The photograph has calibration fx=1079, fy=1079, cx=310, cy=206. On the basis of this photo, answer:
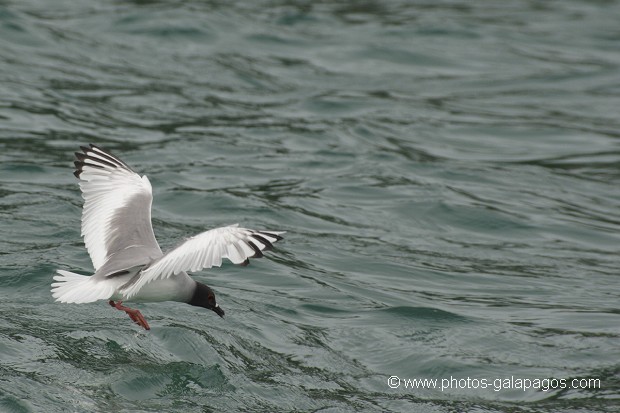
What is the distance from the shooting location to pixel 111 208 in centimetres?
807

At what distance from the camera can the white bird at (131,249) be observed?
6438 mm

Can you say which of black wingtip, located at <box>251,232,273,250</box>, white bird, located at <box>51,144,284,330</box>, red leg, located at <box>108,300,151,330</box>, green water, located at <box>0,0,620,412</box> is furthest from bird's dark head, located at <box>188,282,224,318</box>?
black wingtip, located at <box>251,232,273,250</box>

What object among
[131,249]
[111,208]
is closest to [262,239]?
[131,249]

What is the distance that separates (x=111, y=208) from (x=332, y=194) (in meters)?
3.97

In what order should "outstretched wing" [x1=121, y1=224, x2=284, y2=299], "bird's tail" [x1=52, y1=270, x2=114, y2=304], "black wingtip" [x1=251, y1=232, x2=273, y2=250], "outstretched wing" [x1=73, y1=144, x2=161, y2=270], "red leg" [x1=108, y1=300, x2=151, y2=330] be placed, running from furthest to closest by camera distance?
1. "outstretched wing" [x1=73, y1=144, x2=161, y2=270]
2. "red leg" [x1=108, y1=300, x2=151, y2=330]
3. "bird's tail" [x1=52, y1=270, x2=114, y2=304]
4. "black wingtip" [x1=251, y1=232, x2=273, y2=250]
5. "outstretched wing" [x1=121, y1=224, x2=284, y2=299]

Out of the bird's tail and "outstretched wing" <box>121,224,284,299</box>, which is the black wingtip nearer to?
"outstretched wing" <box>121,224,284,299</box>

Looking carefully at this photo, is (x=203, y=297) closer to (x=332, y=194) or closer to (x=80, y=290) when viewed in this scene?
(x=80, y=290)

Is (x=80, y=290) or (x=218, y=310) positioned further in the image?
(x=218, y=310)

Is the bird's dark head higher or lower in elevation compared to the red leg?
higher

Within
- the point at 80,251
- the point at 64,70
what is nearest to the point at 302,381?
the point at 80,251

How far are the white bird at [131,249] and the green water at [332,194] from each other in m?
0.44

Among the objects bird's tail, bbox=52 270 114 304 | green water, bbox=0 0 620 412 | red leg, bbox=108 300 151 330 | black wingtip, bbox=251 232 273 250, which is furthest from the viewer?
red leg, bbox=108 300 151 330

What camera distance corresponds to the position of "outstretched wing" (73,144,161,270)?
7.72m

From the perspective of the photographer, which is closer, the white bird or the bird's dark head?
the white bird
